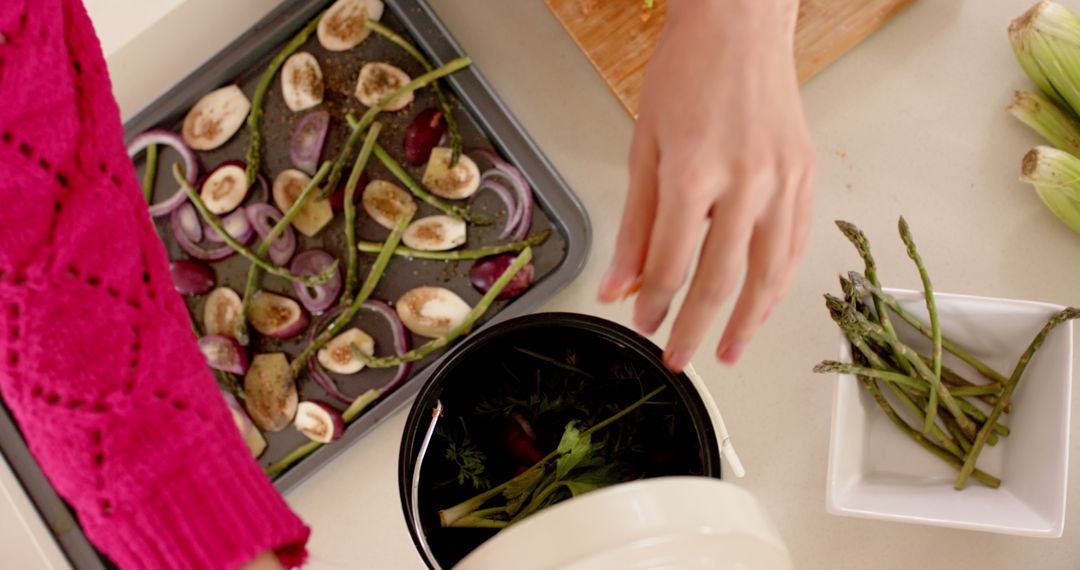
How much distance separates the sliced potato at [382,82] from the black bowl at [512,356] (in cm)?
29

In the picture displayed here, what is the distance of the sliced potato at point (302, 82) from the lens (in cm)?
92

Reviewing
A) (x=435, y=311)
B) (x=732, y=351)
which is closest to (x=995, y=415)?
(x=732, y=351)

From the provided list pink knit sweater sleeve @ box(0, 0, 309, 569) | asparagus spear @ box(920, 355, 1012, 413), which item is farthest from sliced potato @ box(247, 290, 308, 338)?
asparagus spear @ box(920, 355, 1012, 413)

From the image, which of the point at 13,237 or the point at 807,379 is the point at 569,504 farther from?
the point at 807,379

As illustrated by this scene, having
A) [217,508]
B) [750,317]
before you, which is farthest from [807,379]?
[217,508]

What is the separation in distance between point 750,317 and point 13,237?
41cm

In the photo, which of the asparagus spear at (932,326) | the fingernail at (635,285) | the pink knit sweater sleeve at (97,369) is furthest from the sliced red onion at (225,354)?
Answer: the asparagus spear at (932,326)

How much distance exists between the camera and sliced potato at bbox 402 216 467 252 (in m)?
0.89

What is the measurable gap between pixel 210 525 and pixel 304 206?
462mm

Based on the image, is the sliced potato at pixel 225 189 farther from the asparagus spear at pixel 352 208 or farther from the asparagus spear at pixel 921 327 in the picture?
the asparagus spear at pixel 921 327

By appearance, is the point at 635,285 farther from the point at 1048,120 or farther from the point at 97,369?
the point at 1048,120

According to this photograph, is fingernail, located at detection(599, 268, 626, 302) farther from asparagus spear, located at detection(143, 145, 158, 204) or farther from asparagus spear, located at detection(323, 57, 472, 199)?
asparagus spear, located at detection(143, 145, 158, 204)

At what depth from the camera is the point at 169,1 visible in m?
0.83

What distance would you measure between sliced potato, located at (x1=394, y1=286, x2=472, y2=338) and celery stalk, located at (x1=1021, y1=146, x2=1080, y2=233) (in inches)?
21.0
